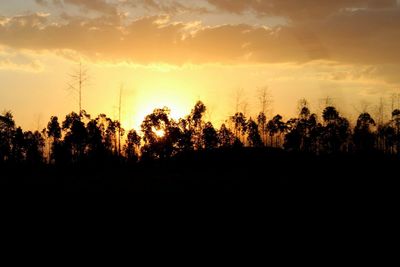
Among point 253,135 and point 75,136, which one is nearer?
point 75,136

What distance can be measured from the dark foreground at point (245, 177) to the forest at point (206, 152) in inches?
4.5

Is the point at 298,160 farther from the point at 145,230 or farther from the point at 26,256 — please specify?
the point at 26,256

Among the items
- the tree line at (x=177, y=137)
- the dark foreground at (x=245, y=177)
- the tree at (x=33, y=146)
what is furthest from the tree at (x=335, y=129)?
the tree at (x=33, y=146)

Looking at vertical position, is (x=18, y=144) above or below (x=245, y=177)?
above

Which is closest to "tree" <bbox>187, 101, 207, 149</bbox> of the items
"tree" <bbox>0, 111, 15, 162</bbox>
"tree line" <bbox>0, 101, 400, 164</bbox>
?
"tree line" <bbox>0, 101, 400, 164</bbox>

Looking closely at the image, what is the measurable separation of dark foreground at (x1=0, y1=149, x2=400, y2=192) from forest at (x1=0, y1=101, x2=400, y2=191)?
114mm

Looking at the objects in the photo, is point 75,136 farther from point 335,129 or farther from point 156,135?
point 335,129

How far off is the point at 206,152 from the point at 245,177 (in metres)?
25.6

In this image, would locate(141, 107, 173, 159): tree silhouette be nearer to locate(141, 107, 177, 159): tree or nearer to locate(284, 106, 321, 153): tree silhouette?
locate(141, 107, 177, 159): tree

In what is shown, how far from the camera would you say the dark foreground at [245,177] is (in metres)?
42.3

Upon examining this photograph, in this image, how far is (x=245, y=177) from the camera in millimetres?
48656

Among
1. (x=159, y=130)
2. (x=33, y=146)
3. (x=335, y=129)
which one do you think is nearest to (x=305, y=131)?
(x=335, y=129)

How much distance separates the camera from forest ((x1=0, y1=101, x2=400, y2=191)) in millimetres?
49656

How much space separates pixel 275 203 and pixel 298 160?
26358 mm
